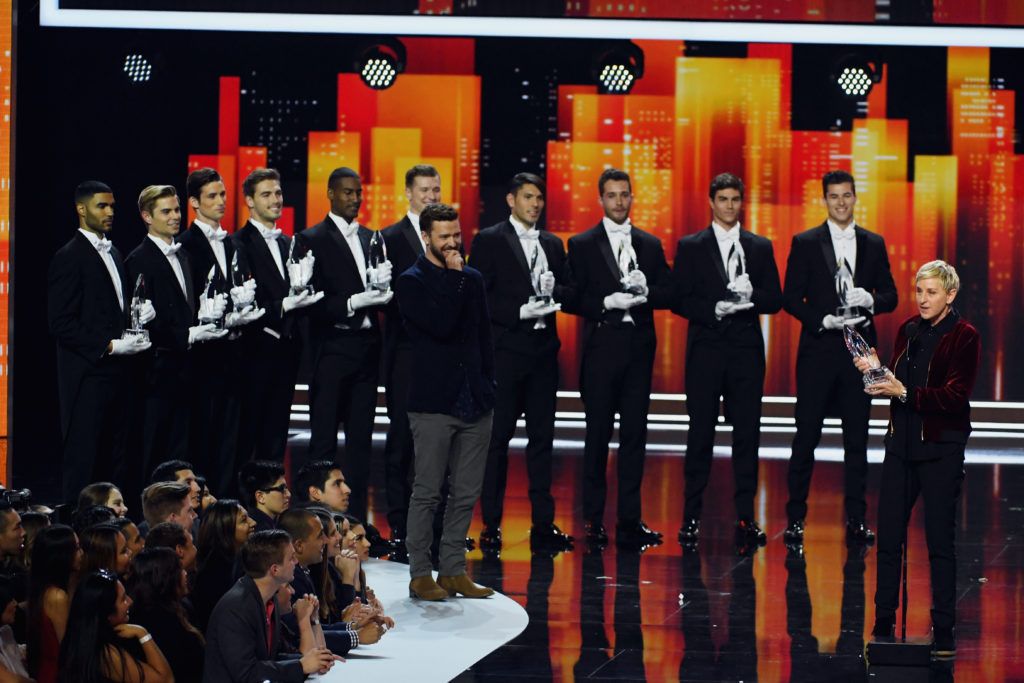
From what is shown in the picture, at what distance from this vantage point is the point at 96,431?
22.7ft

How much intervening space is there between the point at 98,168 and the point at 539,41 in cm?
313

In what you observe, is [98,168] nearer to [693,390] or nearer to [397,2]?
[397,2]

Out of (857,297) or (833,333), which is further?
(833,333)

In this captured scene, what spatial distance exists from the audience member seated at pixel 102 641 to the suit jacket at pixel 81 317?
→ 2.65 m

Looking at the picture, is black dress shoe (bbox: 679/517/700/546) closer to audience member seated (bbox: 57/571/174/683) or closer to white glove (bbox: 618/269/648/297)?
white glove (bbox: 618/269/648/297)

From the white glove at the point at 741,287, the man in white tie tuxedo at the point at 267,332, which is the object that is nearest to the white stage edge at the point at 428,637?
the man in white tie tuxedo at the point at 267,332

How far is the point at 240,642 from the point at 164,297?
2.88 m

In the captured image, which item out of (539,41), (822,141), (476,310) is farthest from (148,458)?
(822,141)

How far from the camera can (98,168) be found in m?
11.6

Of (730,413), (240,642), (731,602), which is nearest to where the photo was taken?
(240,642)

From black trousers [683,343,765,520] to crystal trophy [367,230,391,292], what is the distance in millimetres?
1578

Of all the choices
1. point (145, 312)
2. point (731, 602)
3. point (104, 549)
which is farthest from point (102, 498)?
point (731, 602)

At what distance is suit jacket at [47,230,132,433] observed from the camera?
6926 mm

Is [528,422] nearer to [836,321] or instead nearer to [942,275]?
[836,321]
